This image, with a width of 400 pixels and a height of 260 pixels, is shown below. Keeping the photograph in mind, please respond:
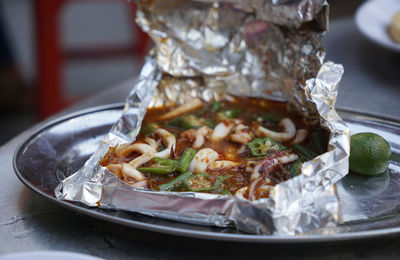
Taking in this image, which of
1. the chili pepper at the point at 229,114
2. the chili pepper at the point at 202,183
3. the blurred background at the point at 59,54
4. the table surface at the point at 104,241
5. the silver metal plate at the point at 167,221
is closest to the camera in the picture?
the silver metal plate at the point at 167,221

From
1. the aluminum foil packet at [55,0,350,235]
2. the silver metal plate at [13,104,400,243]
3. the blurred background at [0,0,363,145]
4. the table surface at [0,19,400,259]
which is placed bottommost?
the blurred background at [0,0,363,145]

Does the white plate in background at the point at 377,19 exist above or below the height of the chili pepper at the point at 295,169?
above

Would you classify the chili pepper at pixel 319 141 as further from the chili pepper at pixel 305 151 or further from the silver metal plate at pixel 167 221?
the silver metal plate at pixel 167 221

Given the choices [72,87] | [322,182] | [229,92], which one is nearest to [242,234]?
[322,182]

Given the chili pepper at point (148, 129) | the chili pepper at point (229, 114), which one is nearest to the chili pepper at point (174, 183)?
the chili pepper at point (148, 129)

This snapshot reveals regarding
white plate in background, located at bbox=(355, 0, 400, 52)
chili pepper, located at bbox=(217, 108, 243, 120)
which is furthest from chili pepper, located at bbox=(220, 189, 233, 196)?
white plate in background, located at bbox=(355, 0, 400, 52)

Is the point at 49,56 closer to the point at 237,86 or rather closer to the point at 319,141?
the point at 237,86

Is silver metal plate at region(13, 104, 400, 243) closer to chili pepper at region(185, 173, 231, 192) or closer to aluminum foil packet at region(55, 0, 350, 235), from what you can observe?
aluminum foil packet at region(55, 0, 350, 235)

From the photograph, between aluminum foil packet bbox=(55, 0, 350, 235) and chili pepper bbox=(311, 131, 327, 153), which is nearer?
aluminum foil packet bbox=(55, 0, 350, 235)
